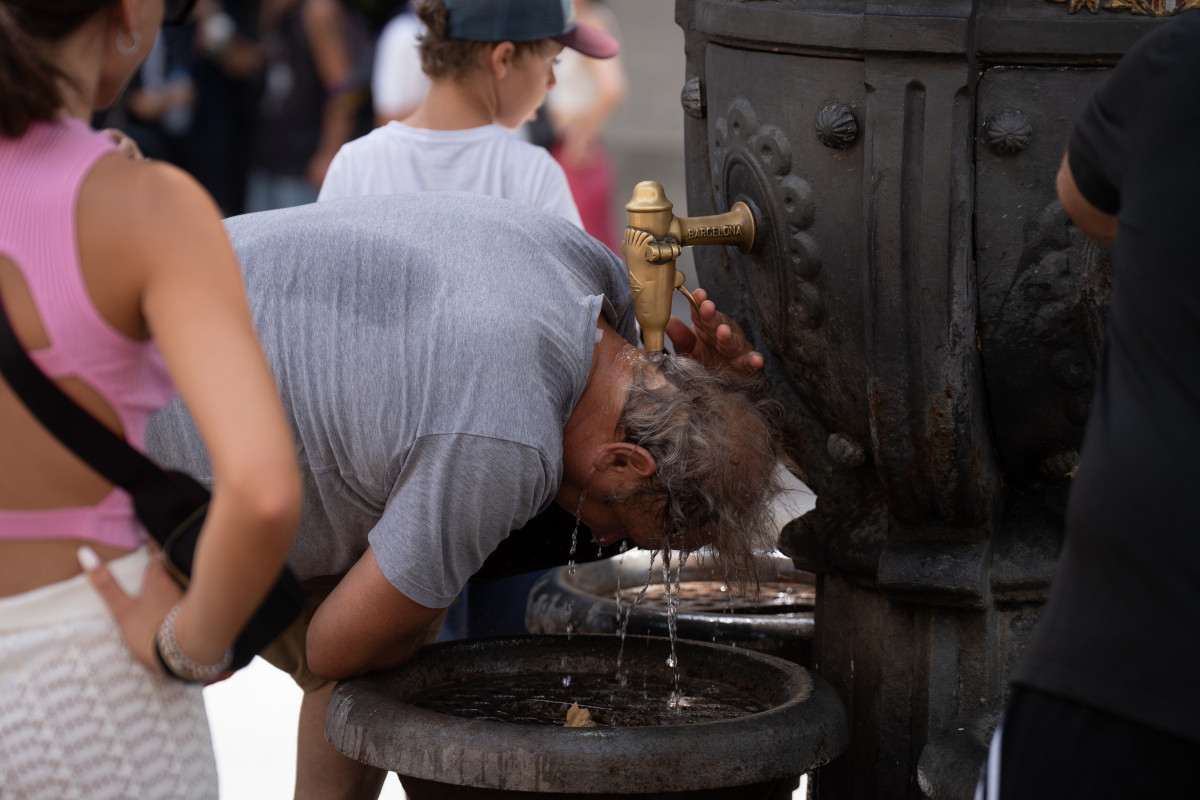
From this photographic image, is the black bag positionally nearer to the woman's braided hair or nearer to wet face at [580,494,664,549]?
the woman's braided hair

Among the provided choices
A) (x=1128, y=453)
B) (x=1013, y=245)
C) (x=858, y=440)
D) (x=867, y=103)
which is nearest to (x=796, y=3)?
(x=867, y=103)

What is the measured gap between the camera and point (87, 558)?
4.39 feet

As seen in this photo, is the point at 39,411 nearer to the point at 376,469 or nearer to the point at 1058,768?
the point at 376,469

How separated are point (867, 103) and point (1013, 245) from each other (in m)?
0.28

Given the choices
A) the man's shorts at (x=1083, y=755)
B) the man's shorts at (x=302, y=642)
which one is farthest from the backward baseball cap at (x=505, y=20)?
the man's shorts at (x=1083, y=755)

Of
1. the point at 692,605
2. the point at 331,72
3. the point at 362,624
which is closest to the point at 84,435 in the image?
the point at 362,624

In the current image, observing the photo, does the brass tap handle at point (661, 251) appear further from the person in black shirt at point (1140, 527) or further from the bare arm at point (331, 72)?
the bare arm at point (331, 72)

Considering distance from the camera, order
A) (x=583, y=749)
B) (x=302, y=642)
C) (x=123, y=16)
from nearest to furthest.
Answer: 1. (x=123, y=16)
2. (x=583, y=749)
3. (x=302, y=642)

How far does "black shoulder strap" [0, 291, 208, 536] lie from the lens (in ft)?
4.19

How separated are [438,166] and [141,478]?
182 cm

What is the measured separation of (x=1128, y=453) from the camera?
4.29 ft

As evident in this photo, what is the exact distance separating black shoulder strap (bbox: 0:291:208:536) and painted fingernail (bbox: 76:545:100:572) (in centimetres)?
6

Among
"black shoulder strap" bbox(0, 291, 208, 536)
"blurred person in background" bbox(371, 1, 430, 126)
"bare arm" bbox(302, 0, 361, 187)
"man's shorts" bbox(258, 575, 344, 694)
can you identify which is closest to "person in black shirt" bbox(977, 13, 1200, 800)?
"black shoulder strap" bbox(0, 291, 208, 536)

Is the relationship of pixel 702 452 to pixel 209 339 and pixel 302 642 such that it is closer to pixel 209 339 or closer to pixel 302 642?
pixel 302 642
